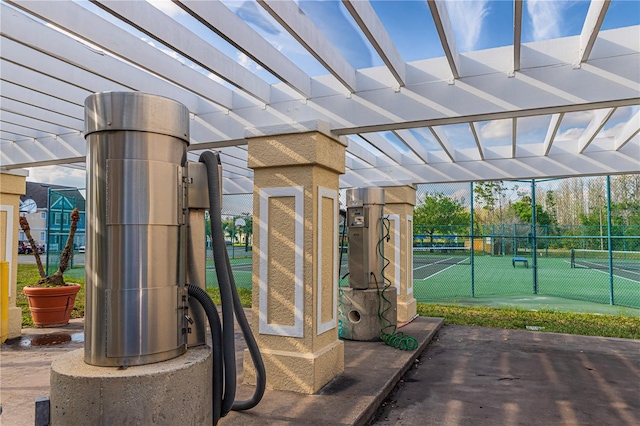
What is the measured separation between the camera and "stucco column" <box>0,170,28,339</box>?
595 cm

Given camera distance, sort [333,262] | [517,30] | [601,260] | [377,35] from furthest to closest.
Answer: [601,260], [333,262], [377,35], [517,30]

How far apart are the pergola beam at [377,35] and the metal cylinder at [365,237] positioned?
229cm

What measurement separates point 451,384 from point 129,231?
382cm

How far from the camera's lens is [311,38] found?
11.2 feet

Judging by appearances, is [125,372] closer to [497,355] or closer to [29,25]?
[29,25]

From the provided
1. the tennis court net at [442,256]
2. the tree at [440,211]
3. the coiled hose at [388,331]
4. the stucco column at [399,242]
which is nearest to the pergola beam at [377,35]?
the coiled hose at [388,331]

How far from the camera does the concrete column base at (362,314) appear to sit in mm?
5859

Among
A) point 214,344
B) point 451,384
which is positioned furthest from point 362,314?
point 214,344

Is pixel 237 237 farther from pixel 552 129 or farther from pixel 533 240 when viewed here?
pixel 552 129

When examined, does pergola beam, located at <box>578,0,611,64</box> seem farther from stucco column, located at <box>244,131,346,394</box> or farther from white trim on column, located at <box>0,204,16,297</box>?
white trim on column, located at <box>0,204,16,297</box>

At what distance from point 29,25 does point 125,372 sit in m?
2.92

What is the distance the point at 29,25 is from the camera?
326 cm

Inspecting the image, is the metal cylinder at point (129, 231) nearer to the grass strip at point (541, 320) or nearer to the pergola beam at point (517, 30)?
the pergola beam at point (517, 30)

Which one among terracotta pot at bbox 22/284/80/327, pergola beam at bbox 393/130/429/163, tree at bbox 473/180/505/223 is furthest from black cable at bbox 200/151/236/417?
tree at bbox 473/180/505/223
